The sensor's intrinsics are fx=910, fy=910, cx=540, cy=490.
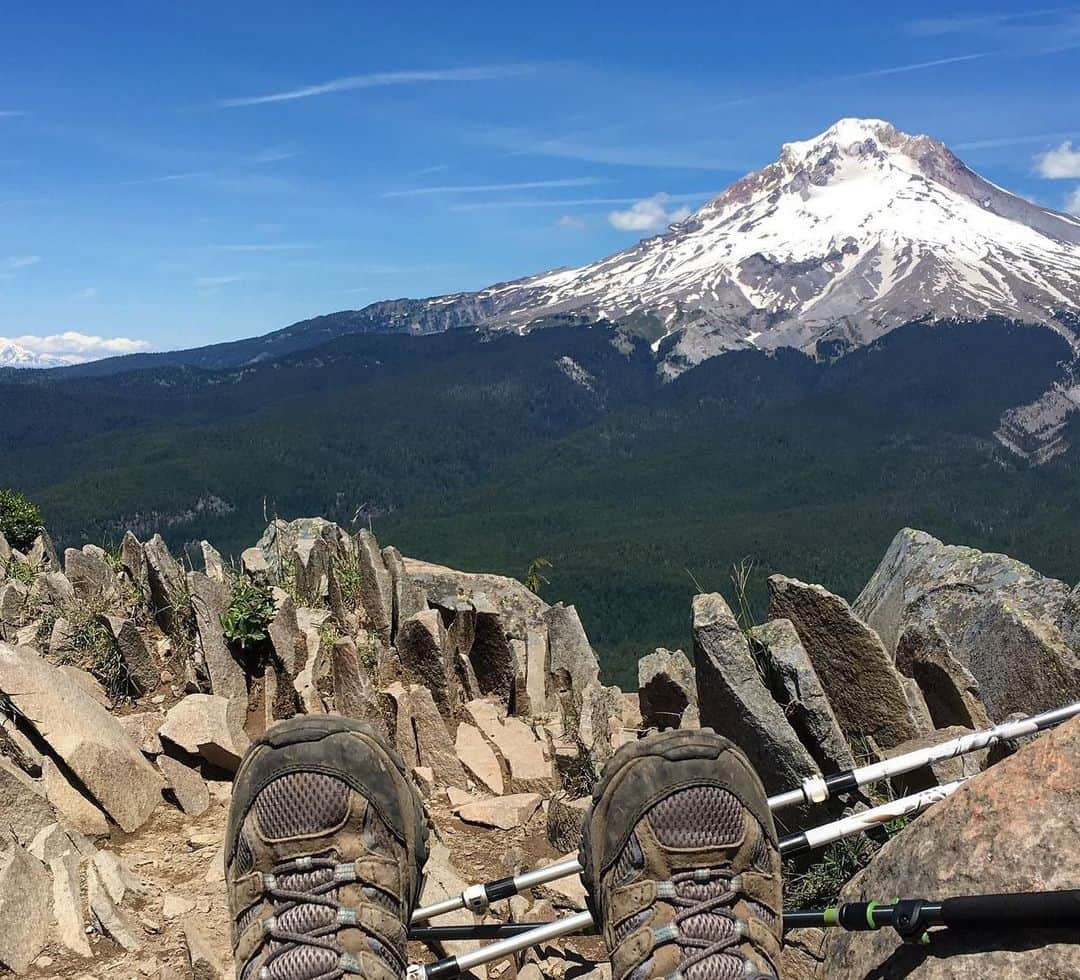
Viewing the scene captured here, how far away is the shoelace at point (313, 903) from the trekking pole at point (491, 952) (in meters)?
0.17

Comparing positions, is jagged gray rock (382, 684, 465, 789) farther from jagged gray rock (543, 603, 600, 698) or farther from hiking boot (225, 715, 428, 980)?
hiking boot (225, 715, 428, 980)

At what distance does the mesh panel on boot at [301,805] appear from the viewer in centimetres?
425

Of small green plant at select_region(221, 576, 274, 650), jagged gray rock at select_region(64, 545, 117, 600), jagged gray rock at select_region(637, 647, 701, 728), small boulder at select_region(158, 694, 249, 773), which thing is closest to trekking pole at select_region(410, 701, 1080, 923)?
small boulder at select_region(158, 694, 249, 773)

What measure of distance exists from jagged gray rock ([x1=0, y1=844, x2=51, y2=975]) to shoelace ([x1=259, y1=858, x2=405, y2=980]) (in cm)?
189

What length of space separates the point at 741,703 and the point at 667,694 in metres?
2.91

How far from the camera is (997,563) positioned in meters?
8.45

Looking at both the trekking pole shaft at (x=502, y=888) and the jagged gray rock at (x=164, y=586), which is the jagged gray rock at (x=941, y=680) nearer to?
the trekking pole shaft at (x=502, y=888)

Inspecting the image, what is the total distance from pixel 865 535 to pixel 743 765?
171m

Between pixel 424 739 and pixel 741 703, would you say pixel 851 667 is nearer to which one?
pixel 741 703

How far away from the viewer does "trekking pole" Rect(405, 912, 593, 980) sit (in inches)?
164

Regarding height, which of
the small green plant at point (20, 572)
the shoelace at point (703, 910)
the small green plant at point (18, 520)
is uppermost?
the small green plant at point (18, 520)

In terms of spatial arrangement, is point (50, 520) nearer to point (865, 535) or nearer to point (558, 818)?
point (865, 535)

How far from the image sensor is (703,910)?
156 inches

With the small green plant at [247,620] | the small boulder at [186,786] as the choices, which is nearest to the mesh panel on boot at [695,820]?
the small boulder at [186,786]
